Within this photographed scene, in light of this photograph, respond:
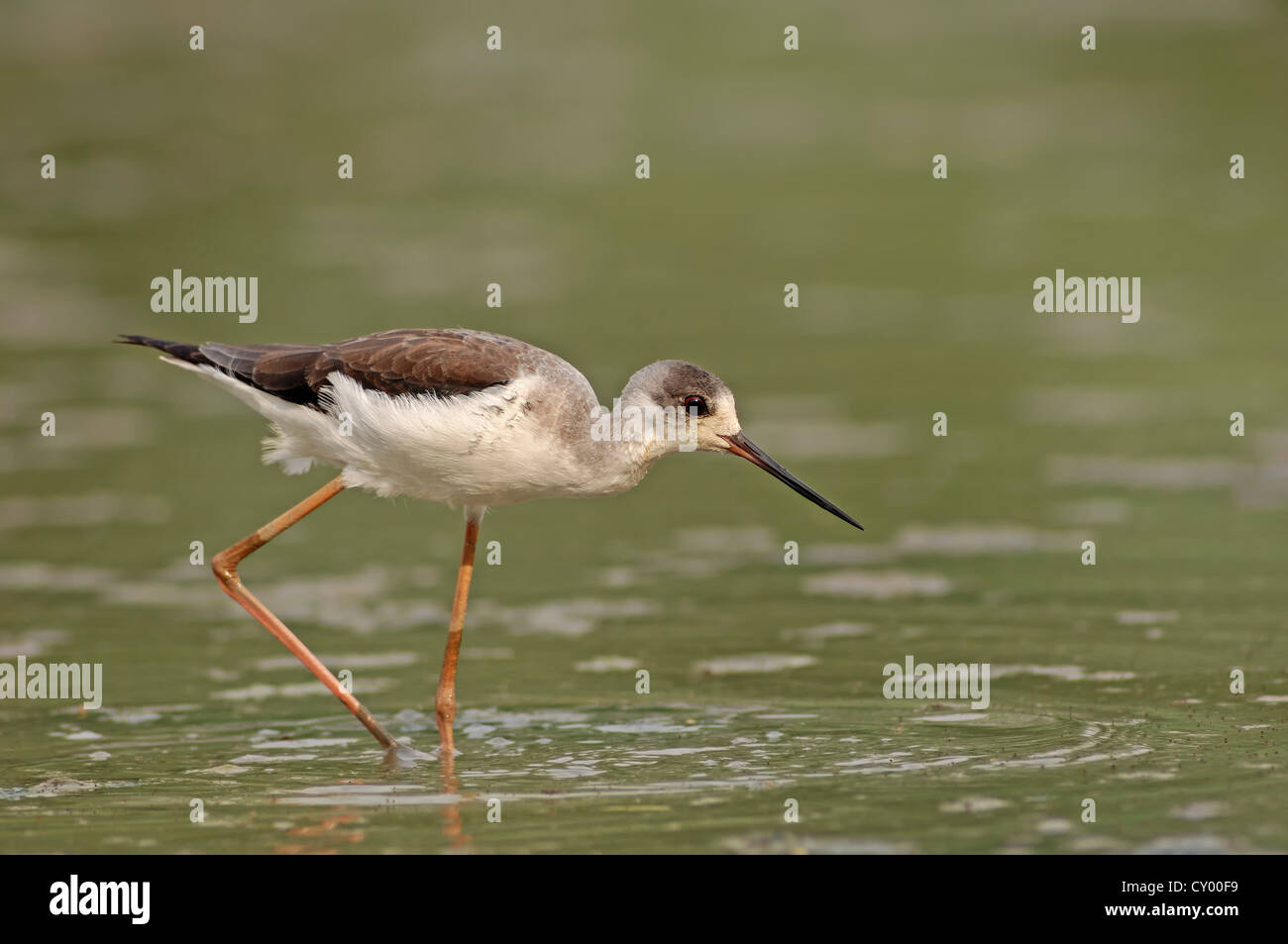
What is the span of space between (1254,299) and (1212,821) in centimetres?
1783

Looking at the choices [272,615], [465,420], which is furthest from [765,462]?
[272,615]

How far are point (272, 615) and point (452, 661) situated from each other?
4.96 feet

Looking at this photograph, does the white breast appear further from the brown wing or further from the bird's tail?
the bird's tail

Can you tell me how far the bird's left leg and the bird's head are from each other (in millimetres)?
1561

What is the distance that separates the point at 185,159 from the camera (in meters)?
35.9

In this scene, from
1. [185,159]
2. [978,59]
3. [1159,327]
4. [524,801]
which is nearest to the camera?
[524,801]

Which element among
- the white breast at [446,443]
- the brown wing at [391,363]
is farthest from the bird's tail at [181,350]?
the white breast at [446,443]

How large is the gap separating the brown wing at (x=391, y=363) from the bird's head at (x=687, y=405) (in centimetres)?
77

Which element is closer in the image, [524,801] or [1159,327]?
[524,801]

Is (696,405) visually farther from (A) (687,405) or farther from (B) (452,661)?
(B) (452,661)

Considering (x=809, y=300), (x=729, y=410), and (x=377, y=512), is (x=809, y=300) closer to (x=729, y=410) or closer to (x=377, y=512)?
(x=377, y=512)

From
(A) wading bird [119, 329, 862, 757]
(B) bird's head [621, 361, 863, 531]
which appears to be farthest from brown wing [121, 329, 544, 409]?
(B) bird's head [621, 361, 863, 531]

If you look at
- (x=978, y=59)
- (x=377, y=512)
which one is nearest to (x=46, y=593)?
(x=377, y=512)

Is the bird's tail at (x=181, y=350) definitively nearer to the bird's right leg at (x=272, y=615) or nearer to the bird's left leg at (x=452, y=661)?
the bird's right leg at (x=272, y=615)
